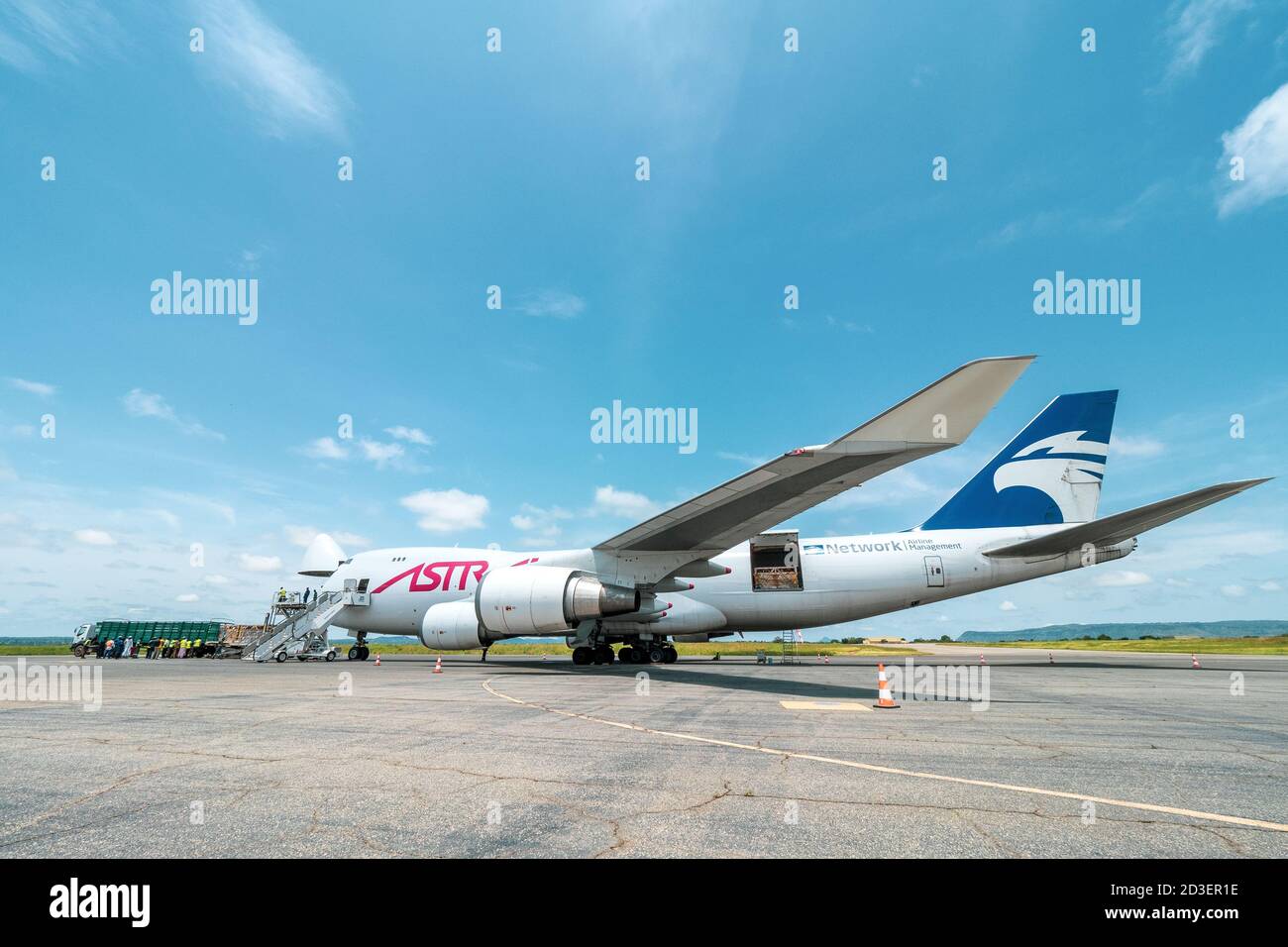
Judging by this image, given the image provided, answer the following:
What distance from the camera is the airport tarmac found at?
3486mm

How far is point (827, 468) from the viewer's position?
12227 millimetres

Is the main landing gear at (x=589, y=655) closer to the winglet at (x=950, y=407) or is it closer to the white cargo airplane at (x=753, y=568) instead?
the white cargo airplane at (x=753, y=568)

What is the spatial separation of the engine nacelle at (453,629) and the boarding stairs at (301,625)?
762 cm

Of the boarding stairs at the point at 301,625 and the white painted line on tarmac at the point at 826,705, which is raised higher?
the white painted line on tarmac at the point at 826,705

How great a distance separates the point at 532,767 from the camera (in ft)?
18.1

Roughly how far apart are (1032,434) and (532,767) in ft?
76.2

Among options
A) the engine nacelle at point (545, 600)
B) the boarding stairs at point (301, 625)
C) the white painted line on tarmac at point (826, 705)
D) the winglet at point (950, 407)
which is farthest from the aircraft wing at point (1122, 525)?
the boarding stairs at point (301, 625)

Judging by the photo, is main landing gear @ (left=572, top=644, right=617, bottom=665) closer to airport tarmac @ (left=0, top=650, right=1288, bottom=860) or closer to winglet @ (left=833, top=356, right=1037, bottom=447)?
airport tarmac @ (left=0, top=650, right=1288, bottom=860)

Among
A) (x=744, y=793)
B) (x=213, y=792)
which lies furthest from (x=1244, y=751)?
(x=213, y=792)

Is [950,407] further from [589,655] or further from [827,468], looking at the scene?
[589,655]

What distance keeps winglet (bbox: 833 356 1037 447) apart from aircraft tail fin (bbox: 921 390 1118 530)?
47.0 ft

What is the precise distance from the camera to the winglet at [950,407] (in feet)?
31.0

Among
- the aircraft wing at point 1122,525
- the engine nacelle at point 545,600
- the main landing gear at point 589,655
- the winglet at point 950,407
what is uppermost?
the winglet at point 950,407

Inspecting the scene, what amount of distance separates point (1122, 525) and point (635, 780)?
2027cm
